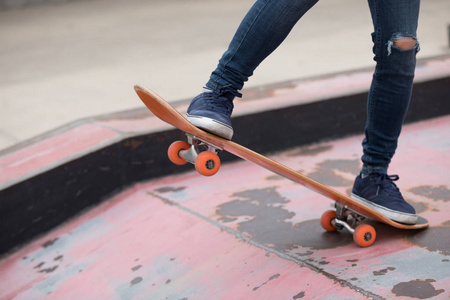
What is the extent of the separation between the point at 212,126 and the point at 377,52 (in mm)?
561

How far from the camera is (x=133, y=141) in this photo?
278 cm

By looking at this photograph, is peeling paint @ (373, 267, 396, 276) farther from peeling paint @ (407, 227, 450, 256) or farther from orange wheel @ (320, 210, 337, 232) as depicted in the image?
orange wheel @ (320, 210, 337, 232)

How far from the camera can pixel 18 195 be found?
2393 mm

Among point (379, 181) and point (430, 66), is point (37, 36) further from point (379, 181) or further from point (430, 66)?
point (379, 181)

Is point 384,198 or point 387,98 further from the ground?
point 387,98

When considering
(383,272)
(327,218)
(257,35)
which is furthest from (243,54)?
(383,272)

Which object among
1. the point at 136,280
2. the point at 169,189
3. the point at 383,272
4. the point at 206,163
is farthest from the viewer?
the point at 169,189

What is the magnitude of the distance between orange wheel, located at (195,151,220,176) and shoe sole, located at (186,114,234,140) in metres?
0.08

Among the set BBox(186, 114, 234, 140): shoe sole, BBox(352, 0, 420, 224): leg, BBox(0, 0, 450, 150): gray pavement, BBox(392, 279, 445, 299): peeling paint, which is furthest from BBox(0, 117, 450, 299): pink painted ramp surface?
BBox(0, 0, 450, 150): gray pavement

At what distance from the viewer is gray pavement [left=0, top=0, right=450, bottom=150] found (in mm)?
5676

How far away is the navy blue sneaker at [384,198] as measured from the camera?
1.98 metres

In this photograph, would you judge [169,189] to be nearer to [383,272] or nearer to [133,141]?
[133,141]

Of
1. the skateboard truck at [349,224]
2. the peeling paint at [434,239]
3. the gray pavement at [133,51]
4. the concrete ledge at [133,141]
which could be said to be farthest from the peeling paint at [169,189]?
the gray pavement at [133,51]

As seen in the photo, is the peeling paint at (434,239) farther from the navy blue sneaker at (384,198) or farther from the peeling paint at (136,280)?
the peeling paint at (136,280)
